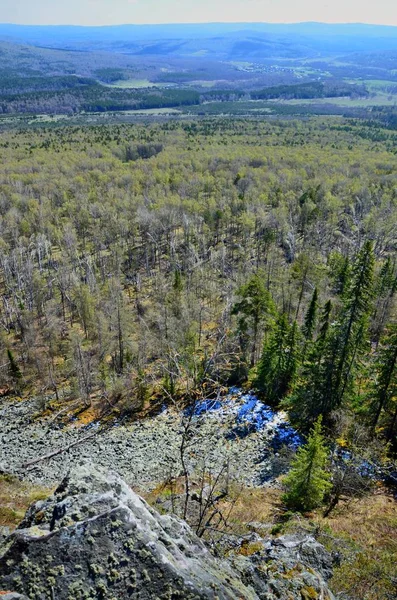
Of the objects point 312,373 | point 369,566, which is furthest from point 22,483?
point 369,566

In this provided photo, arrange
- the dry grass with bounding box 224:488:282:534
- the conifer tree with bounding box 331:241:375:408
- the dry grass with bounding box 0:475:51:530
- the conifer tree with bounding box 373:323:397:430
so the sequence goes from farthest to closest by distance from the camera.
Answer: the conifer tree with bounding box 373:323:397:430, the conifer tree with bounding box 331:241:375:408, the dry grass with bounding box 224:488:282:534, the dry grass with bounding box 0:475:51:530

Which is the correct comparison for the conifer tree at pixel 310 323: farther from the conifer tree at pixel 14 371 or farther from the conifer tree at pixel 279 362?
the conifer tree at pixel 14 371

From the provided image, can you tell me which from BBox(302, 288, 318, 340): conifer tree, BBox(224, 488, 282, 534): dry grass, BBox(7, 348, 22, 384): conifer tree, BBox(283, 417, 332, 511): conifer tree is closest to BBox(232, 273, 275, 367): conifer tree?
BBox(302, 288, 318, 340): conifer tree

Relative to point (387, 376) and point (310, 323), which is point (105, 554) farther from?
point (310, 323)

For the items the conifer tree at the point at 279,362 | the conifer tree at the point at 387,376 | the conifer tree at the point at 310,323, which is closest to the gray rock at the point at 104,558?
the conifer tree at the point at 387,376

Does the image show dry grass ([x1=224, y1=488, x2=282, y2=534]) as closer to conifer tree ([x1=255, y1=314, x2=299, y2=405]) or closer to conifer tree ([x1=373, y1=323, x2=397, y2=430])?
conifer tree ([x1=373, y1=323, x2=397, y2=430])

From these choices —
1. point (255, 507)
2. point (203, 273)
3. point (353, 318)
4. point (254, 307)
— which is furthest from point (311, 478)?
point (203, 273)

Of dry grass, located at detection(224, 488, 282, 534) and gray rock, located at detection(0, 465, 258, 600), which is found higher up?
gray rock, located at detection(0, 465, 258, 600)
